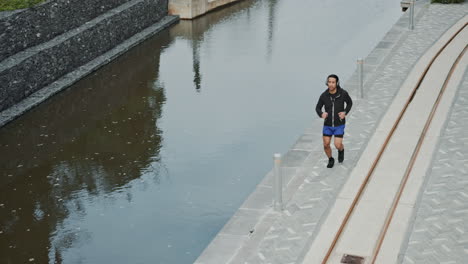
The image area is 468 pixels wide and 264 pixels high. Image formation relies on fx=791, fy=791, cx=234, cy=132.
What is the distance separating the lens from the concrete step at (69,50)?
18.2 meters

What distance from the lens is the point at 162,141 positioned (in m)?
16.1

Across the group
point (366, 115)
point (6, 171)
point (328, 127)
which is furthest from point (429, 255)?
point (6, 171)

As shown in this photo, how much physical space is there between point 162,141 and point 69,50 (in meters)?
5.95

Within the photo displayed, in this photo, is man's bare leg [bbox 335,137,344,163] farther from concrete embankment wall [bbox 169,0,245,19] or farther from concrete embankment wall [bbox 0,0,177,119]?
concrete embankment wall [bbox 169,0,245,19]

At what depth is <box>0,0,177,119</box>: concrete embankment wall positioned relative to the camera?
60.8 feet

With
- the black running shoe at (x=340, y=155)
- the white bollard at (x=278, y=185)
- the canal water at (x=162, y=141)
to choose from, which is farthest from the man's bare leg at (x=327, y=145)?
the white bollard at (x=278, y=185)

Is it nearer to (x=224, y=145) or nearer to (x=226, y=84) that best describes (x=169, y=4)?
(x=226, y=84)

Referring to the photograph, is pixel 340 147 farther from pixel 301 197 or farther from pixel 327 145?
pixel 301 197

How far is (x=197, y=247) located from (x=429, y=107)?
6.87 meters

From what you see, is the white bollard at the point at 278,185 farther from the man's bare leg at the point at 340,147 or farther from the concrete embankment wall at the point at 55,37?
the concrete embankment wall at the point at 55,37

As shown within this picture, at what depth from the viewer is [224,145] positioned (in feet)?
51.6

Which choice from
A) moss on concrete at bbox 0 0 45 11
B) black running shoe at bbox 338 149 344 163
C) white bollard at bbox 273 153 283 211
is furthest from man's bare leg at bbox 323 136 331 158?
moss on concrete at bbox 0 0 45 11

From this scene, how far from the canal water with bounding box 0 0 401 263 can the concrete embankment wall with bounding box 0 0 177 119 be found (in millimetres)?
674

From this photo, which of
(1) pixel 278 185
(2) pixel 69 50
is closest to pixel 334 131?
(1) pixel 278 185
